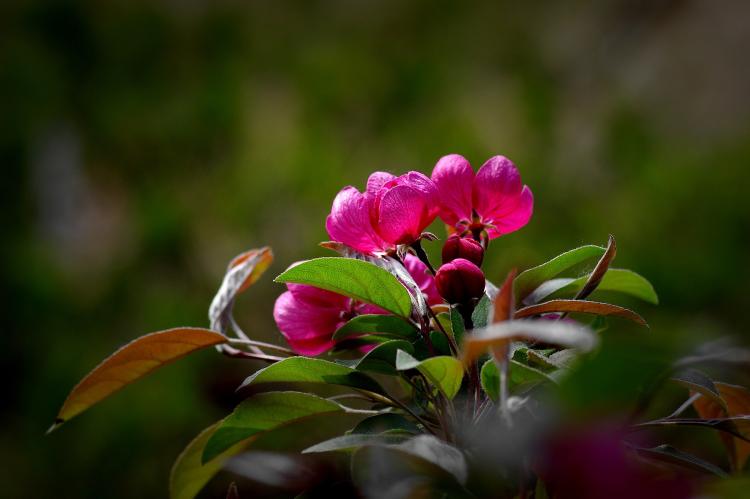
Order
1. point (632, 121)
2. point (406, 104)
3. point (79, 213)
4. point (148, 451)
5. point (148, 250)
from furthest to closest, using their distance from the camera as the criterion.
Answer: point (79, 213)
point (406, 104)
point (632, 121)
point (148, 250)
point (148, 451)

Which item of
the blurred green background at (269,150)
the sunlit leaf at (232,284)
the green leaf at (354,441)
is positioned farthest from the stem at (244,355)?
the blurred green background at (269,150)

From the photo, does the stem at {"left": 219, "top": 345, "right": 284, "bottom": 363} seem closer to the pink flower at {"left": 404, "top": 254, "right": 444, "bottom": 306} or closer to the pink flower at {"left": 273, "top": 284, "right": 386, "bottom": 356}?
the pink flower at {"left": 273, "top": 284, "right": 386, "bottom": 356}

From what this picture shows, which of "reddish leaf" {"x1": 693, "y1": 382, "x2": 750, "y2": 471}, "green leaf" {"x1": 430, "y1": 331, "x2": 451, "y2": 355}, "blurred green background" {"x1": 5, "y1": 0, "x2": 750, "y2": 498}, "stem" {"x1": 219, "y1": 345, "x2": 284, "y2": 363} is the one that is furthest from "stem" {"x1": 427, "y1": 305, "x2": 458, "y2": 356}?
"blurred green background" {"x1": 5, "y1": 0, "x2": 750, "y2": 498}

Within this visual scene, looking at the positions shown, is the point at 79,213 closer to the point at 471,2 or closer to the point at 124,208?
the point at 124,208

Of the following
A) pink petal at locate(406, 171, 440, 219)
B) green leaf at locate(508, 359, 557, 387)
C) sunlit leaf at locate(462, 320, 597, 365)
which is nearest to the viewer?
sunlit leaf at locate(462, 320, 597, 365)

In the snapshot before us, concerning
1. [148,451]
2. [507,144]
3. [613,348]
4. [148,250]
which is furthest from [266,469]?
[507,144]
